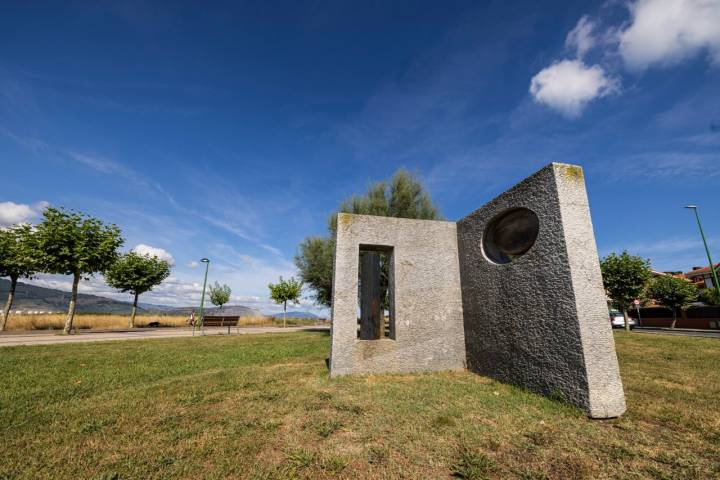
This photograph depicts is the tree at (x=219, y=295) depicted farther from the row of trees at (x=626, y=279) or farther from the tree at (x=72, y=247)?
the row of trees at (x=626, y=279)

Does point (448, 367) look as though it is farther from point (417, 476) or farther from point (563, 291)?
point (417, 476)

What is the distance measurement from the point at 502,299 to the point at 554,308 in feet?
3.60

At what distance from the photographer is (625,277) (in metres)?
20.1

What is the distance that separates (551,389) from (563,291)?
146 cm

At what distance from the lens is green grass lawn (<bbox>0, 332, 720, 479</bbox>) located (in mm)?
2580

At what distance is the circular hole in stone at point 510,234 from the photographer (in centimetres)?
518

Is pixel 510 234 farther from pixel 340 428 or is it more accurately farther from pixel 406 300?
pixel 340 428

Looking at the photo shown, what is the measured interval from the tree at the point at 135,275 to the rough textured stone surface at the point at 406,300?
81.2ft

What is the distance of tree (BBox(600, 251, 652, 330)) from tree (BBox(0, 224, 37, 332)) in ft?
114

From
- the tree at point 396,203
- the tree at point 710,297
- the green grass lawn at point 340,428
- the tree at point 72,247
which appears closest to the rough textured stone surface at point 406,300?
the green grass lawn at point 340,428

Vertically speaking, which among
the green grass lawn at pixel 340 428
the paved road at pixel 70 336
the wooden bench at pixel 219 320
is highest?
the wooden bench at pixel 219 320

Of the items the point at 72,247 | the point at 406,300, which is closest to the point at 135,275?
the point at 72,247

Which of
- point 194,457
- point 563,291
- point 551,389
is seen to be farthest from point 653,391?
point 194,457

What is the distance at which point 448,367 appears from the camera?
6.38 meters
